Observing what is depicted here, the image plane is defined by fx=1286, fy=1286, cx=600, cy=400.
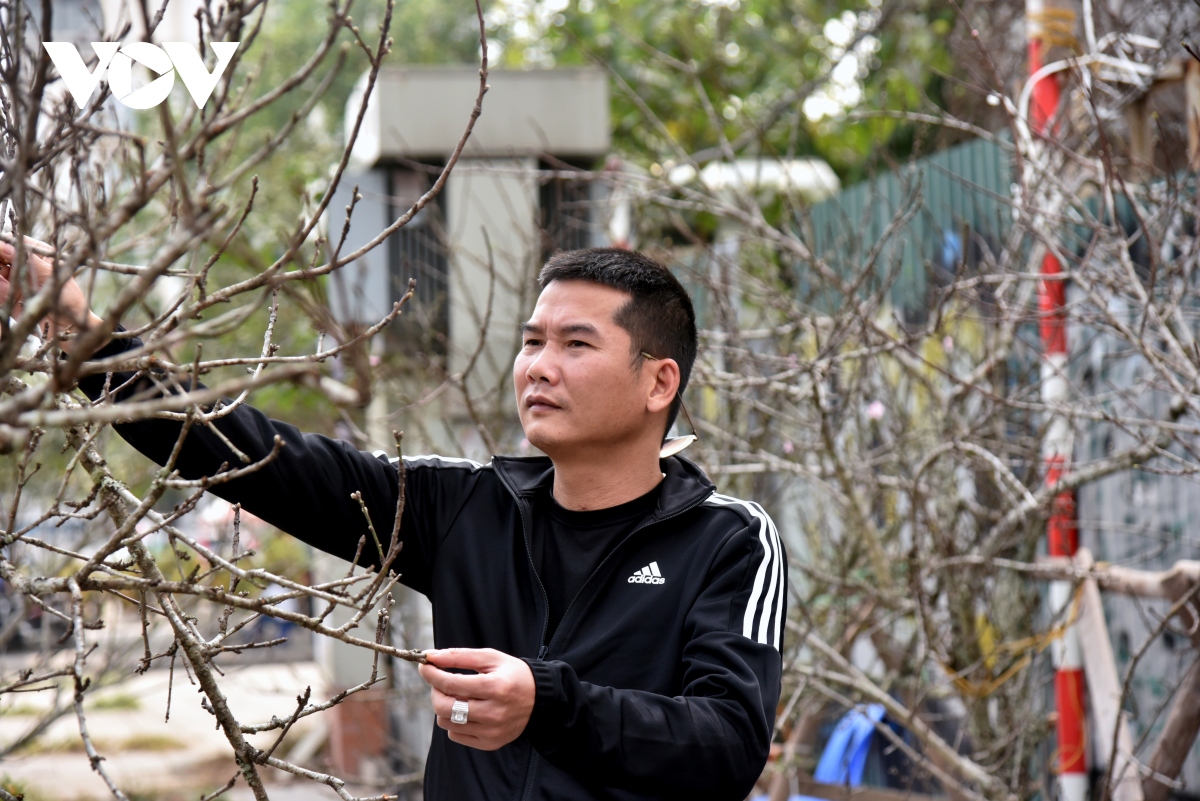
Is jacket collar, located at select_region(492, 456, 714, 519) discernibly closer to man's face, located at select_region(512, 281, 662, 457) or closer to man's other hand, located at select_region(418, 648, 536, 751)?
man's face, located at select_region(512, 281, 662, 457)

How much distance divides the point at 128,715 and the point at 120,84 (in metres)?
13.0

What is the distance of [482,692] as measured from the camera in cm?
208

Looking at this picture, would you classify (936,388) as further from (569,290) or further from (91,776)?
(91,776)

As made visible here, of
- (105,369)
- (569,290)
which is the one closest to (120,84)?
(105,369)

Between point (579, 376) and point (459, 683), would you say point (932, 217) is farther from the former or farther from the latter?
point (459, 683)

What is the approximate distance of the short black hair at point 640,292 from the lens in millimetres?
2887

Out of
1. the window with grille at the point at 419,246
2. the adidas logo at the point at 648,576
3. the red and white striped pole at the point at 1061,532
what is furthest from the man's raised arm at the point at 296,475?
the window with grille at the point at 419,246

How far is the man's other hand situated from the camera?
2.08 m

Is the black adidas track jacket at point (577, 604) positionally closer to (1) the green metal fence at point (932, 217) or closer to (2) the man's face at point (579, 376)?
(2) the man's face at point (579, 376)

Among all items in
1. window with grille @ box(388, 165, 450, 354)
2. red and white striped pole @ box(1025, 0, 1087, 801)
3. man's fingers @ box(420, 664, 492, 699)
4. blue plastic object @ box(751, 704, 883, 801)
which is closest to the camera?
man's fingers @ box(420, 664, 492, 699)

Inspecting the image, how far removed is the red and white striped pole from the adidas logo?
219 cm

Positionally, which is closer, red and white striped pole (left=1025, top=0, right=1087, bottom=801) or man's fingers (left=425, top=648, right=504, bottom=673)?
man's fingers (left=425, top=648, right=504, bottom=673)

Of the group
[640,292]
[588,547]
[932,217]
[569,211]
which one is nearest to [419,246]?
[569,211]

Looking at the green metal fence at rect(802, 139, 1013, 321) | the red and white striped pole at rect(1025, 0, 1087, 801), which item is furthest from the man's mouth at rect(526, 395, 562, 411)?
the green metal fence at rect(802, 139, 1013, 321)
